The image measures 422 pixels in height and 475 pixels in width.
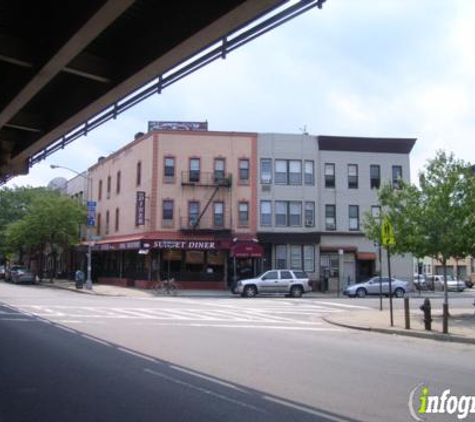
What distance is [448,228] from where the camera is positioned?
66.7 ft

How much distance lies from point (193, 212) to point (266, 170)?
6167mm

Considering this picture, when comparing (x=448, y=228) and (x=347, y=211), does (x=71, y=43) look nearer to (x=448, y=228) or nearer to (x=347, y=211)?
(x=448, y=228)

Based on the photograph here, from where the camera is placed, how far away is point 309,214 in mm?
44156

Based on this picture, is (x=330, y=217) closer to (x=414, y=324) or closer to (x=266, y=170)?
(x=266, y=170)

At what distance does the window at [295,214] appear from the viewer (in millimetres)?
43750

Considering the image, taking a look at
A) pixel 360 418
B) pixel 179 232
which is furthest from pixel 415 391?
pixel 179 232

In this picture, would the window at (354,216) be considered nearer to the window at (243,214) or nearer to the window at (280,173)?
the window at (280,173)

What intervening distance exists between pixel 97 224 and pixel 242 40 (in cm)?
4607

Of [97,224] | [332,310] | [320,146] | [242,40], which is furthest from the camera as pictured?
[97,224]

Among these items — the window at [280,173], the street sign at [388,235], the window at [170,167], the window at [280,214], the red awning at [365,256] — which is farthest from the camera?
the red awning at [365,256]

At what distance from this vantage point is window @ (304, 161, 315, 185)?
44406 mm

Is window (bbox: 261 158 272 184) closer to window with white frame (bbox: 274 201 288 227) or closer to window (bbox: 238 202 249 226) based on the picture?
window with white frame (bbox: 274 201 288 227)

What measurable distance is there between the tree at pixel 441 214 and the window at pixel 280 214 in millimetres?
22114

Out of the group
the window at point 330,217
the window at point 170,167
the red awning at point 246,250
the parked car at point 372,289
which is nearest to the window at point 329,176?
the window at point 330,217
